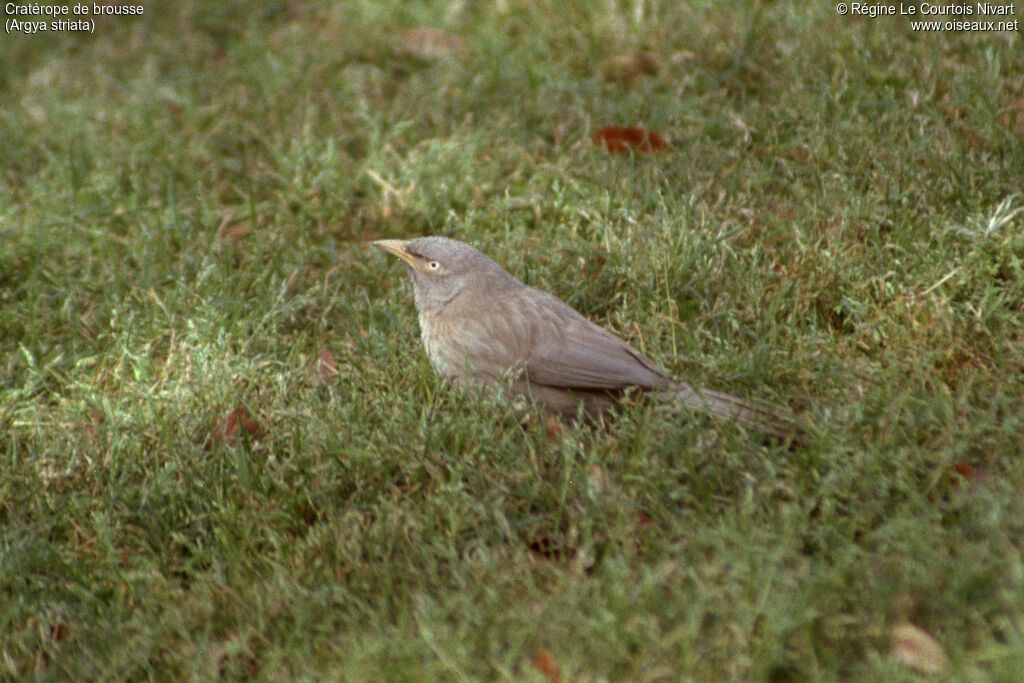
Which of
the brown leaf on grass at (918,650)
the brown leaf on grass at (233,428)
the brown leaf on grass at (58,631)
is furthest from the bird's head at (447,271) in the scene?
the brown leaf on grass at (918,650)

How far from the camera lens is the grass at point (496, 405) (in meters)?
3.07

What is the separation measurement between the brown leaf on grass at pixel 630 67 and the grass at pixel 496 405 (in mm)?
31

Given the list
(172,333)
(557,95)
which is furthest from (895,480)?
(557,95)

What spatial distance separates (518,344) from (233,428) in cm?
117

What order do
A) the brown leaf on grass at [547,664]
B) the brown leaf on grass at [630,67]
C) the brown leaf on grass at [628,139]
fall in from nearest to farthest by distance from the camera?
the brown leaf on grass at [547,664], the brown leaf on grass at [628,139], the brown leaf on grass at [630,67]

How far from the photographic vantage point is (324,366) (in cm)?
491

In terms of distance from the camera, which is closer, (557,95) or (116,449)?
(116,449)

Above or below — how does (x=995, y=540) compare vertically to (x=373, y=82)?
below

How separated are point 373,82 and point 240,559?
4175 mm

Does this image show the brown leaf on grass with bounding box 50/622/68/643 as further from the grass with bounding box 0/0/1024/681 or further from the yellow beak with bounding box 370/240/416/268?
the yellow beak with bounding box 370/240/416/268

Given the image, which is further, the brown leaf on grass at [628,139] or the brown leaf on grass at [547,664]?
the brown leaf on grass at [628,139]

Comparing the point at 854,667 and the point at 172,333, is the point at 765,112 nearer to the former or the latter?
the point at 172,333

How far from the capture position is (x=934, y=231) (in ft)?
15.4

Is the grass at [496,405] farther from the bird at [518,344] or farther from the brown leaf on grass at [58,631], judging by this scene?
the bird at [518,344]
